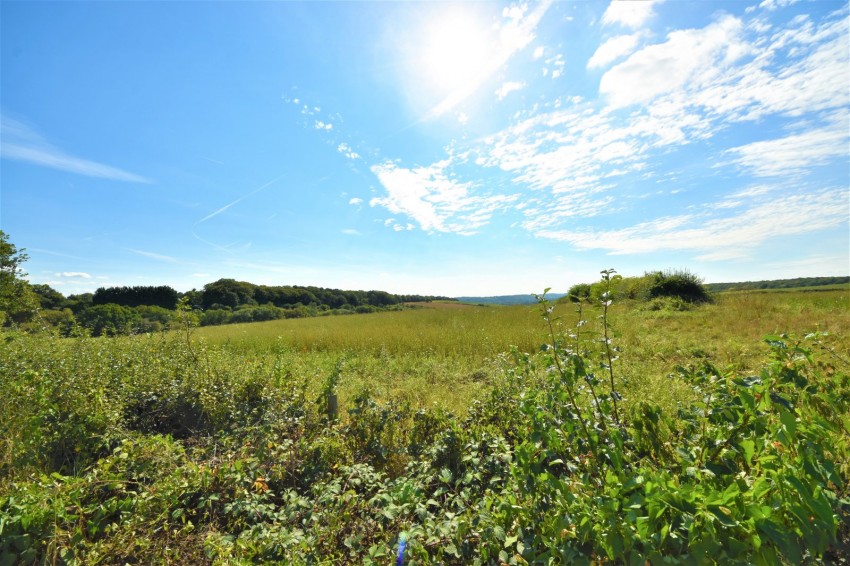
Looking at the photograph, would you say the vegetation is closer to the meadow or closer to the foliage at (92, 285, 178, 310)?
the meadow

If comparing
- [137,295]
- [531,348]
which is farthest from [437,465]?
[137,295]

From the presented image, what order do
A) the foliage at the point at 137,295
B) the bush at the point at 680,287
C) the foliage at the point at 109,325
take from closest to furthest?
the foliage at the point at 109,325 → the bush at the point at 680,287 → the foliage at the point at 137,295

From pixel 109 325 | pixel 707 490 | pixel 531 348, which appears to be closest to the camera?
pixel 707 490

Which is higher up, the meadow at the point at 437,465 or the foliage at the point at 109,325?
the foliage at the point at 109,325

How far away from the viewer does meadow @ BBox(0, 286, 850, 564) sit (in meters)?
1.19

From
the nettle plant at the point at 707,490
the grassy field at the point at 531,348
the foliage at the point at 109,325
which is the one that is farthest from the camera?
the foliage at the point at 109,325

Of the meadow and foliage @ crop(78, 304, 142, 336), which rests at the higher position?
foliage @ crop(78, 304, 142, 336)

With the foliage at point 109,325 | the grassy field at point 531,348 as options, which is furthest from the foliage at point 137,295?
the grassy field at point 531,348

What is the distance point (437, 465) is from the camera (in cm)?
292

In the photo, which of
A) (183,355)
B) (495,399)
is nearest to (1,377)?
(183,355)

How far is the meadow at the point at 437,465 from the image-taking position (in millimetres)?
1193

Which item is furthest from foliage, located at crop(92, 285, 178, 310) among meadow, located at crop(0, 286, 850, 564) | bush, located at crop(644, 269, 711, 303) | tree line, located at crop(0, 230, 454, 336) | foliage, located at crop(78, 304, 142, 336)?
bush, located at crop(644, 269, 711, 303)

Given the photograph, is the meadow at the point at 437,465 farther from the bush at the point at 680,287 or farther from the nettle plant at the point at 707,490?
the bush at the point at 680,287

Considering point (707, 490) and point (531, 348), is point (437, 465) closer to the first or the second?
point (707, 490)
